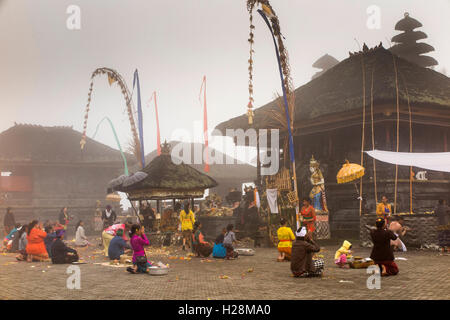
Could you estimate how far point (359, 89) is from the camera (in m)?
22.6

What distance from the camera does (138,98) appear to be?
894 inches

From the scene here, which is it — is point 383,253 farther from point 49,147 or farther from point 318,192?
point 49,147

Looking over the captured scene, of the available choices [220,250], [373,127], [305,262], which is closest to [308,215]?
[220,250]

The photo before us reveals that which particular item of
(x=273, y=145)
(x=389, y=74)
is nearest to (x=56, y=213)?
(x=273, y=145)

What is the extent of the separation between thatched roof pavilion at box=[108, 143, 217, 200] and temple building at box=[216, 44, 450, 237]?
15.9 ft

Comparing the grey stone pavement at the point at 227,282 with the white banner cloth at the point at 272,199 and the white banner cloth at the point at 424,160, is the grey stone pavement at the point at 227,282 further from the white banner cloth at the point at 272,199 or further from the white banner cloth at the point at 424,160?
the white banner cloth at the point at 272,199

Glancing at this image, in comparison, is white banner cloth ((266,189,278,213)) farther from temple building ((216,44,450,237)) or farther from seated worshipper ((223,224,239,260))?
seated worshipper ((223,224,239,260))

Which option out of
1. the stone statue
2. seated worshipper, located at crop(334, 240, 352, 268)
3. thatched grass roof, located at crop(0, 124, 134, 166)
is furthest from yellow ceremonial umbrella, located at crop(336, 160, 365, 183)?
thatched grass roof, located at crop(0, 124, 134, 166)

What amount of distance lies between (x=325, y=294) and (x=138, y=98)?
15944mm

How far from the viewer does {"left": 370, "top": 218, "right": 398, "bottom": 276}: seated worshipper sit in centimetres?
1087

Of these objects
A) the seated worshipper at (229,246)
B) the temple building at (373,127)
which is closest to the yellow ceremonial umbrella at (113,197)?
the temple building at (373,127)

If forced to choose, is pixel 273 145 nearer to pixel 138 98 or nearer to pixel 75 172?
pixel 138 98

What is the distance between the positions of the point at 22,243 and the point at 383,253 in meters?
12.0

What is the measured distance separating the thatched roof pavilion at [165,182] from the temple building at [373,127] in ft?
15.9
